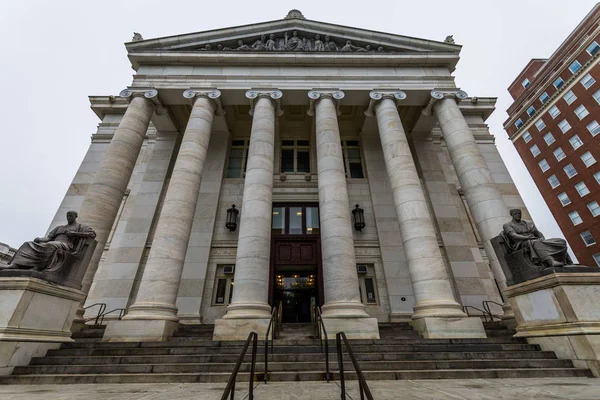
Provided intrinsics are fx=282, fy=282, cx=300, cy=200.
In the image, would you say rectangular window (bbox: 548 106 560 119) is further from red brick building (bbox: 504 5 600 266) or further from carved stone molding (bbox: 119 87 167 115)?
carved stone molding (bbox: 119 87 167 115)

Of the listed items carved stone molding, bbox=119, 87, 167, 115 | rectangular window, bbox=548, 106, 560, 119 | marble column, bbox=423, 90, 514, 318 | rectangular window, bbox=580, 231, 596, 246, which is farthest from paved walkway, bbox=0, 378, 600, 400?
rectangular window, bbox=548, 106, 560, 119

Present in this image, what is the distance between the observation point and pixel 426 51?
1616 cm

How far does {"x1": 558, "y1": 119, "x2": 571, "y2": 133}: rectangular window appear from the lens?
1462 inches

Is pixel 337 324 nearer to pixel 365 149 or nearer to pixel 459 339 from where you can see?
pixel 459 339

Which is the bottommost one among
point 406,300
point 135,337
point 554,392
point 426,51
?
point 554,392

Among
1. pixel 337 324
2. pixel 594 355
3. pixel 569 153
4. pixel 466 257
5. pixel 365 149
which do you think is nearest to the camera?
pixel 594 355

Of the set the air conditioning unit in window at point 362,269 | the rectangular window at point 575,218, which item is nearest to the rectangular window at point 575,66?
the rectangular window at point 575,218

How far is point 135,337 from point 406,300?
1157 cm

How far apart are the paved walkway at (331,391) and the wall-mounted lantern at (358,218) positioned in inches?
400

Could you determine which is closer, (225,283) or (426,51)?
(225,283)

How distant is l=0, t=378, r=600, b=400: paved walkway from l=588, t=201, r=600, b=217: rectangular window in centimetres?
4041

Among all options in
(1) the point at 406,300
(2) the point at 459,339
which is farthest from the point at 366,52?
(2) the point at 459,339

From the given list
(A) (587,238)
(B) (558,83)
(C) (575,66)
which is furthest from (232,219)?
(B) (558,83)

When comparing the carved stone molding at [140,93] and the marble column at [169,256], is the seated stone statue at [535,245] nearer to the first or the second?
the marble column at [169,256]
